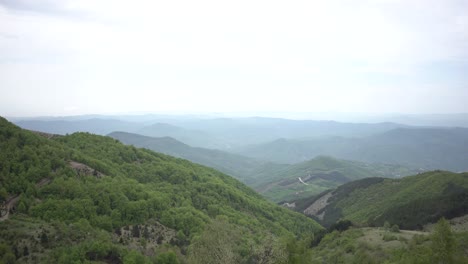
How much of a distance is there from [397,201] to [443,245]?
81001 mm

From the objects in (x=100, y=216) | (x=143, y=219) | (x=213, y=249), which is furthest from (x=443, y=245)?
(x=100, y=216)

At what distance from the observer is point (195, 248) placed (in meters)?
38.8

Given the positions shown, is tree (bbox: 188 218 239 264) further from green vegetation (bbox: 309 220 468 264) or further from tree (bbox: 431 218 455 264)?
tree (bbox: 431 218 455 264)

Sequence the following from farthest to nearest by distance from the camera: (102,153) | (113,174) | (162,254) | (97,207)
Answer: (102,153)
(113,174)
(97,207)
(162,254)

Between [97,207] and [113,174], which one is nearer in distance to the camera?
[97,207]

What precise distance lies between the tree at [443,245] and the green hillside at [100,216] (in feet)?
47.0

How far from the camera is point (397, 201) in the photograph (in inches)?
3974

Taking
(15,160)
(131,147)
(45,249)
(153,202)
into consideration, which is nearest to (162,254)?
(45,249)

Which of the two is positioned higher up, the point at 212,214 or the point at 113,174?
the point at 113,174

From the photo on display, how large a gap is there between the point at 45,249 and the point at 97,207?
1487cm

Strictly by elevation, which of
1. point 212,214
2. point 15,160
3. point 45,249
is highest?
point 15,160

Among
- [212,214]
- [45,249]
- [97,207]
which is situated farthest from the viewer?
[212,214]

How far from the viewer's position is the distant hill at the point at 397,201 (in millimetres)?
68250

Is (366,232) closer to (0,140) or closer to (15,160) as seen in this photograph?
(15,160)
